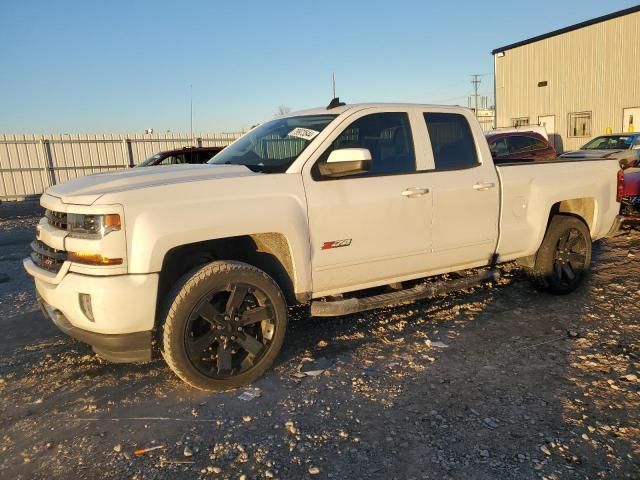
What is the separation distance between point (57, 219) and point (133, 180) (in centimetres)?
57

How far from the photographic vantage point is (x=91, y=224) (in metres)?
3.01

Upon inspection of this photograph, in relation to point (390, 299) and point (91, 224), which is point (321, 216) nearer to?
point (390, 299)

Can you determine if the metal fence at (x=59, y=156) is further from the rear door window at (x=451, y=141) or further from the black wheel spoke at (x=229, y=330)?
the black wheel spoke at (x=229, y=330)

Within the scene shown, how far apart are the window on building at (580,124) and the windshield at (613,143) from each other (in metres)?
9.81

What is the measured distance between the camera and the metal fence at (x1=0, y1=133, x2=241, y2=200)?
17.6 m

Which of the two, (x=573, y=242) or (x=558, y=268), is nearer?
(x=558, y=268)

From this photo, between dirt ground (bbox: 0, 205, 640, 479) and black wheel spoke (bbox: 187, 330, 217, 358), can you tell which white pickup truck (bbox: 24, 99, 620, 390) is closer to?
black wheel spoke (bbox: 187, 330, 217, 358)

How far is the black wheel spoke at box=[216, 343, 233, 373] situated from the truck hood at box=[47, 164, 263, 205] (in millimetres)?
1148

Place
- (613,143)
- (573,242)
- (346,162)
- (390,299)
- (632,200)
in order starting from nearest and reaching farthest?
(346,162), (390,299), (573,242), (632,200), (613,143)

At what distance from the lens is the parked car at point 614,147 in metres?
13.8

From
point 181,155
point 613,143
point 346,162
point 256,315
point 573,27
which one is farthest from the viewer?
point 573,27

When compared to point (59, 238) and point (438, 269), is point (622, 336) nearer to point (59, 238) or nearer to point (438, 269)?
point (438, 269)

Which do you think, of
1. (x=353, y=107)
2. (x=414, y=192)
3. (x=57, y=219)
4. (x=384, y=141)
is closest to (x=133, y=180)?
(x=57, y=219)

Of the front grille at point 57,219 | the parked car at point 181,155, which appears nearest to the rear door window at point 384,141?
the front grille at point 57,219
